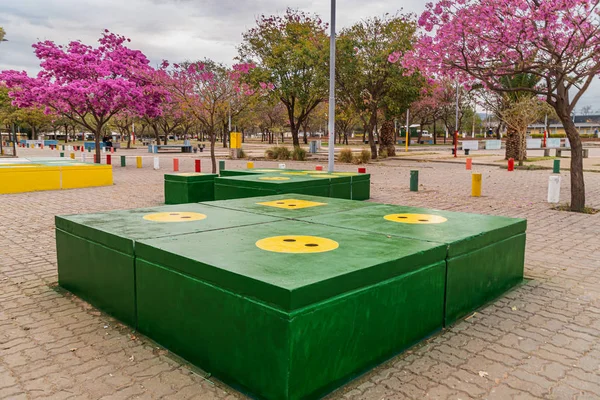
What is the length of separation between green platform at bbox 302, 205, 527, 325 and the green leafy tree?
Answer: 23518 millimetres

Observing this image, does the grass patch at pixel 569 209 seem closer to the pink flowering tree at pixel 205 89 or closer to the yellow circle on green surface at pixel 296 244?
the yellow circle on green surface at pixel 296 244

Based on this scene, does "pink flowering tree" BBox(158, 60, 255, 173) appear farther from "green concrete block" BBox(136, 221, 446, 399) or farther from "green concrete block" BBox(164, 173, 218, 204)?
"green concrete block" BBox(136, 221, 446, 399)

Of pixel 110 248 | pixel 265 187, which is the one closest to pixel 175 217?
pixel 110 248

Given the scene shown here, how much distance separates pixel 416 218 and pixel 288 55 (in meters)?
26.3

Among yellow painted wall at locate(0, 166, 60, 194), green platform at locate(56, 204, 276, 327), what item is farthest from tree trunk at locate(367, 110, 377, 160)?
green platform at locate(56, 204, 276, 327)

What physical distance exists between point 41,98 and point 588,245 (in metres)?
21.5

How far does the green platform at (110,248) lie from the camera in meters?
4.39

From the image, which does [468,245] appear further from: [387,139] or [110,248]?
[387,139]

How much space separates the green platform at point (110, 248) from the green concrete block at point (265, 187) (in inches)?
138

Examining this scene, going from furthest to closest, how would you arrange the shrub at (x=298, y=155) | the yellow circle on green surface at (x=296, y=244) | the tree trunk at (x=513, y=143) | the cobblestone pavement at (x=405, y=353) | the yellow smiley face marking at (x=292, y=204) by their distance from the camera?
the shrub at (x=298, y=155) < the tree trunk at (x=513, y=143) < the yellow smiley face marking at (x=292, y=204) < the yellow circle on green surface at (x=296, y=244) < the cobblestone pavement at (x=405, y=353)

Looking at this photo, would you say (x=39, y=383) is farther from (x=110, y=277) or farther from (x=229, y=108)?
(x=229, y=108)

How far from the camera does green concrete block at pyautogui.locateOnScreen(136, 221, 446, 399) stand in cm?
306

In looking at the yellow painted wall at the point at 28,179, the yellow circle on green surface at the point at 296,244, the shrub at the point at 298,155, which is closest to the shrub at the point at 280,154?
the shrub at the point at 298,155

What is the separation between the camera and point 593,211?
427 inches
